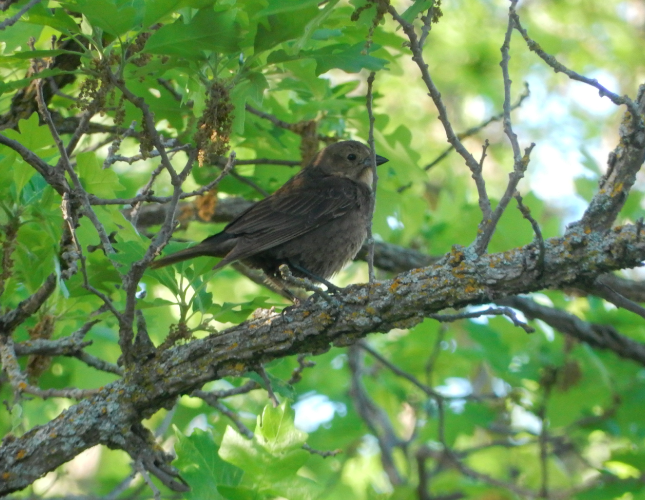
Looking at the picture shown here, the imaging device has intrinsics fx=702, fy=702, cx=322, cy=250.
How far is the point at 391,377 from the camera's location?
296 inches

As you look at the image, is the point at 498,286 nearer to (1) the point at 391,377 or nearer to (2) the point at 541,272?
(2) the point at 541,272

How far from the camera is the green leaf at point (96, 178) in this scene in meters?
3.09

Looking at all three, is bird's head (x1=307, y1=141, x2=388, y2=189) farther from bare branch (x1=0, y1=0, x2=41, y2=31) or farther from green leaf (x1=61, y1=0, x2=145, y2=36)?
bare branch (x1=0, y1=0, x2=41, y2=31)

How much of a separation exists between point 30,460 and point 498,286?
199cm

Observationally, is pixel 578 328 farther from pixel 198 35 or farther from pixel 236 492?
pixel 198 35

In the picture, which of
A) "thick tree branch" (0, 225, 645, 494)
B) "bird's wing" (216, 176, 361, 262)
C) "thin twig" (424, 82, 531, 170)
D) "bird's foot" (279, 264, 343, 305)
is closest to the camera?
"thick tree branch" (0, 225, 645, 494)

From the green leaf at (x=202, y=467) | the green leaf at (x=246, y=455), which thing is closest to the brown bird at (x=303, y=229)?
the green leaf at (x=202, y=467)

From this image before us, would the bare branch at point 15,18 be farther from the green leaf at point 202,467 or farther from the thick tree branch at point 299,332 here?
the green leaf at point 202,467

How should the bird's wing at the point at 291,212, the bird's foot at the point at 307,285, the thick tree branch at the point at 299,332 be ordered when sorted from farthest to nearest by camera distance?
the bird's wing at the point at 291,212 → the bird's foot at the point at 307,285 → the thick tree branch at the point at 299,332

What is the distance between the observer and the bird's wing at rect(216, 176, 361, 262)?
4156 mm

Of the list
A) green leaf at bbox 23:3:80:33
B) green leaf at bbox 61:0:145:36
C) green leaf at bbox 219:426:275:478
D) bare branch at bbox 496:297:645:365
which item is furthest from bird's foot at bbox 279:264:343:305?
bare branch at bbox 496:297:645:365

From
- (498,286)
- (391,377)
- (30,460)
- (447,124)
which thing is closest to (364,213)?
(447,124)

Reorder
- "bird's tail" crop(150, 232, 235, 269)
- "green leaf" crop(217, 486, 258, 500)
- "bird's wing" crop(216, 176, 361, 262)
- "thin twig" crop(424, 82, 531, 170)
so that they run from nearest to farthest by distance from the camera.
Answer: "green leaf" crop(217, 486, 258, 500)
"bird's tail" crop(150, 232, 235, 269)
"thin twig" crop(424, 82, 531, 170)
"bird's wing" crop(216, 176, 361, 262)

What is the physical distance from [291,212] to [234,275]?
6.11 ft
